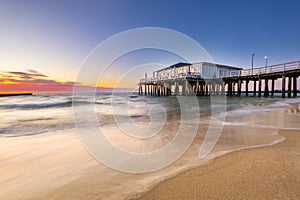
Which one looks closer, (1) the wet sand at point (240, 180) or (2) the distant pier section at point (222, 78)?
(1) the wet sand at point (240, 180)

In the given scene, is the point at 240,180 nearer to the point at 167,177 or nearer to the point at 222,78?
the point at 167,177

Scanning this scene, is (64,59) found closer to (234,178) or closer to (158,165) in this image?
(158,165)

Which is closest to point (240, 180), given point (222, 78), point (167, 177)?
point (167, 177)

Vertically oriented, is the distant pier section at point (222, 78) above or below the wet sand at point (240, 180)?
above

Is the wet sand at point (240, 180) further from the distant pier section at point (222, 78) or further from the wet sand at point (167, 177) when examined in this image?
the distant pier section at point (222, 78)

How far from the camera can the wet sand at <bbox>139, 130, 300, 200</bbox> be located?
187 cm

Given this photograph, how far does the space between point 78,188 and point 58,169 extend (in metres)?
0.94

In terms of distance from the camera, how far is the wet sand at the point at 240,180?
1.87m

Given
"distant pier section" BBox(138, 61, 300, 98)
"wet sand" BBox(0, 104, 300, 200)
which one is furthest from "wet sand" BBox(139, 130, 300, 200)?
"distant pier section" BBox(138, 61, 300, 98)

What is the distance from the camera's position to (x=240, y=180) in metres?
2.15

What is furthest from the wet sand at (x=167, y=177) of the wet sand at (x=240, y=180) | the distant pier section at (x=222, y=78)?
the distant pier section at (x=222, y=78)

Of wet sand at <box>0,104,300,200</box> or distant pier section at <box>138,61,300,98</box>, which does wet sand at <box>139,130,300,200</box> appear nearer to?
wet sand at <box>0,104,300,200</box>

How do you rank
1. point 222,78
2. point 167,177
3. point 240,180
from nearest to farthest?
1. point 240,180
2. point 167,177
3. point 222,78

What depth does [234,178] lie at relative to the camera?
Answer: 2215mm
